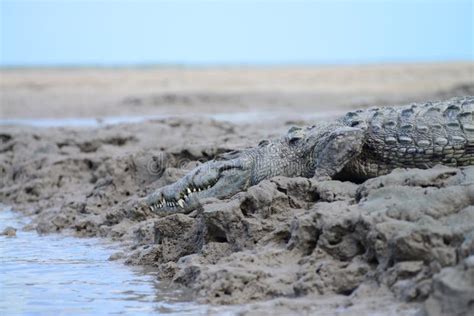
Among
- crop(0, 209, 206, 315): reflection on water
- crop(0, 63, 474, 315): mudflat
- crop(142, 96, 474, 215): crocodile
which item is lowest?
crop(0, 209, 206, 315): reflection on water

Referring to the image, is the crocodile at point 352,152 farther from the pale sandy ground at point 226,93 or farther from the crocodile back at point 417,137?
the pale sandy ground at point 226,93

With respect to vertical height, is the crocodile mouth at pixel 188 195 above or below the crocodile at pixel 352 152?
below

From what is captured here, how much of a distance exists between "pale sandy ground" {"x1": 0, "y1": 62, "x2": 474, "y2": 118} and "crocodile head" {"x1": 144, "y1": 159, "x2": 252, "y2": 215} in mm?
12689

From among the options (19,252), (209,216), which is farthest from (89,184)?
(209,216)

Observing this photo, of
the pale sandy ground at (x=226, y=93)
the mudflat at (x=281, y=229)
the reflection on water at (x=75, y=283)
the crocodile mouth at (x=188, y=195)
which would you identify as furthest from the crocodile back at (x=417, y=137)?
the pale sandy ground at (x=226, y=93)

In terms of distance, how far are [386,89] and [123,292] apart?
2194 centimetres

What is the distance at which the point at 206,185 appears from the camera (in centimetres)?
634

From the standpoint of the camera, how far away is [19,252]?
274 inches

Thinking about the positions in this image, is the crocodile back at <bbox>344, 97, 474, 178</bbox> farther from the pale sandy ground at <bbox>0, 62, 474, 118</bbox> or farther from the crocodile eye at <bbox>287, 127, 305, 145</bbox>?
the pale sandy ground at <bbox>0, 62, 474, 118</bbox>

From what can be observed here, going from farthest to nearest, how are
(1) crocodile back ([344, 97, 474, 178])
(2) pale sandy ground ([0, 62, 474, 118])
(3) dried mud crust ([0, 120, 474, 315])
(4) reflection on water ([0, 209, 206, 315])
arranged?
(2) pale sandy ground ([0, 62, 474, 118])
(1) crocodile back ([344, 97, 474, 178])
(4) reflection on water ([0, 209, 206, 315])
(3) dried mud crust ([0, 120, 474, 315])

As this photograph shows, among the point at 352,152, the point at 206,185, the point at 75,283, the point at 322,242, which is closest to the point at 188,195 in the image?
the point at 206,185

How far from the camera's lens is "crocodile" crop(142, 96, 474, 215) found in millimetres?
6070

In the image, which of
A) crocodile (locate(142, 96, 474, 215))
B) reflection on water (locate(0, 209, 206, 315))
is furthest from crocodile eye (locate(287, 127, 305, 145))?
reflection on water (locate(0, 209, 206, 315))

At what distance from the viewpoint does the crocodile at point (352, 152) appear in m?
6.07
